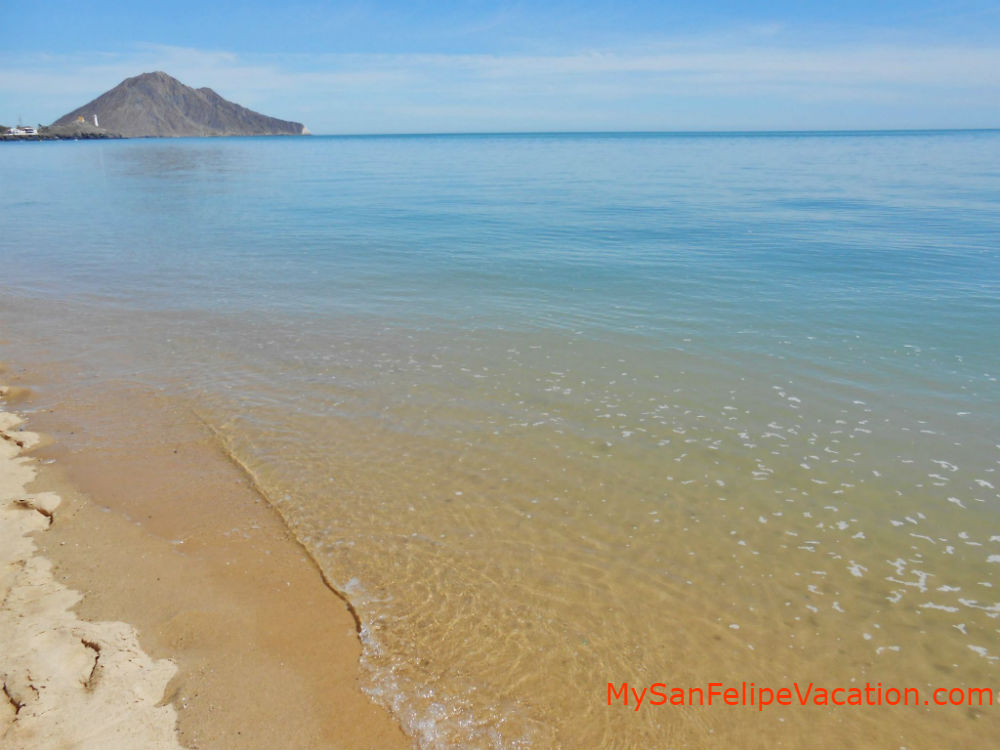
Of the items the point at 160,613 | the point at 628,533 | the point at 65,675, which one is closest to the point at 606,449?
the point at 628,533

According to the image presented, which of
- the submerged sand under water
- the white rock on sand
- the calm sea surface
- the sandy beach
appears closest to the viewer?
the white rock on sand

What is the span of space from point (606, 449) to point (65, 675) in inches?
222

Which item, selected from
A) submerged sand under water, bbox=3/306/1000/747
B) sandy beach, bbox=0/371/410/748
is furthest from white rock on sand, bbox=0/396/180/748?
submerged sand under water, bbox=3/306/1000/747

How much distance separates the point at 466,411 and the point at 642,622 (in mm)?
4269

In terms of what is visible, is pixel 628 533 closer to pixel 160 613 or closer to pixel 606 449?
pixel 606 449

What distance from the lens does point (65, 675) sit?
14.0 feet

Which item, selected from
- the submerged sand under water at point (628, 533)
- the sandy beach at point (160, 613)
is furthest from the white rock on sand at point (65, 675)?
the submerged sand under water at point (628, 533)

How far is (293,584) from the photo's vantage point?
5.46 metres

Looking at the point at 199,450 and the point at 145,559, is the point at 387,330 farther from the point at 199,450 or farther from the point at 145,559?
the point at 145,559

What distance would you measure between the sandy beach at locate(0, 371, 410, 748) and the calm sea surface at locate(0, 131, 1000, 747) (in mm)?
361

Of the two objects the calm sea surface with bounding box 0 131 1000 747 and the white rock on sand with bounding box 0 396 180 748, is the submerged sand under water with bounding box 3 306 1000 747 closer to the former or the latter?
the calm sea surface with bounding box 0 131 1000 747

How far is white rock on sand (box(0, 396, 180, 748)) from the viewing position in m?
3.88

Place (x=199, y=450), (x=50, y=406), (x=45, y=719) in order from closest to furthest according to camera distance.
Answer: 1. (x=45, y=719)
2. (x=199, y=450)
3. (x=50, y=406)

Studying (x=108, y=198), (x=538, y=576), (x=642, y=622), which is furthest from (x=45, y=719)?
(x=108, y=198)
